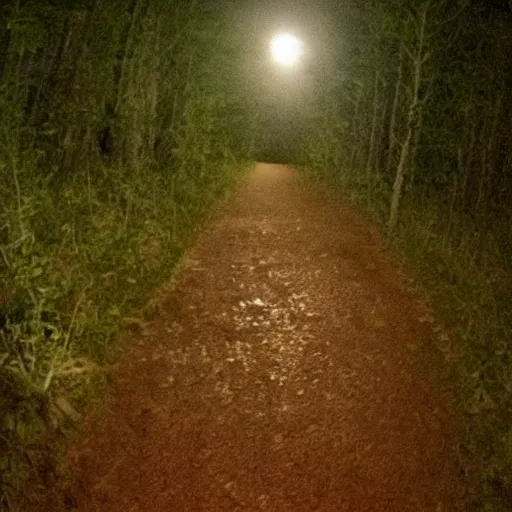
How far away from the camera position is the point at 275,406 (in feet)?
17.3

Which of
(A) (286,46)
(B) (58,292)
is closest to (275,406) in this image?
(B) (58,292)

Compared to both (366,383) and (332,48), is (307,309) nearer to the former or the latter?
(366,383)

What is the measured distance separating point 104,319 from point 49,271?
0.72 metres

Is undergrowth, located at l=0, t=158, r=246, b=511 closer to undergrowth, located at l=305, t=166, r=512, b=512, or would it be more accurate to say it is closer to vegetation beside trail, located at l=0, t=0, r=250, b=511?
vegetation beside trail, located at l=0, t=0, r=250, b=511

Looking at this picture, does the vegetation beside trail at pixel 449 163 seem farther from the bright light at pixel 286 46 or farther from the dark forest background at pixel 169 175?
the bright light at pixel 286 46

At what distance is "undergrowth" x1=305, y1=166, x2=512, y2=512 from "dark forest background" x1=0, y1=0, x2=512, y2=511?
2cm

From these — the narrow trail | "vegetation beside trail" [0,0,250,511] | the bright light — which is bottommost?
the narrow trail

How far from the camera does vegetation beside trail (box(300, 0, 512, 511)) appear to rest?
5.54 meters

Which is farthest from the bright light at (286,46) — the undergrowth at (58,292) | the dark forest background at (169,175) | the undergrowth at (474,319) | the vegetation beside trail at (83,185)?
the undergrowth at (58,292)

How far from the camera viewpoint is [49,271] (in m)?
5.87

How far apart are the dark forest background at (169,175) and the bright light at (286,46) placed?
545 cm

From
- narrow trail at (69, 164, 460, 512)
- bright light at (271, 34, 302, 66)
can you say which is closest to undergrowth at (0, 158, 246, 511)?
narrow trail at (69, 164, 460, 512)

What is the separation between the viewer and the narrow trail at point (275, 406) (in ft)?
14.3

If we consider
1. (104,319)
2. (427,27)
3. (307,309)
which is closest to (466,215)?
(427,27)
